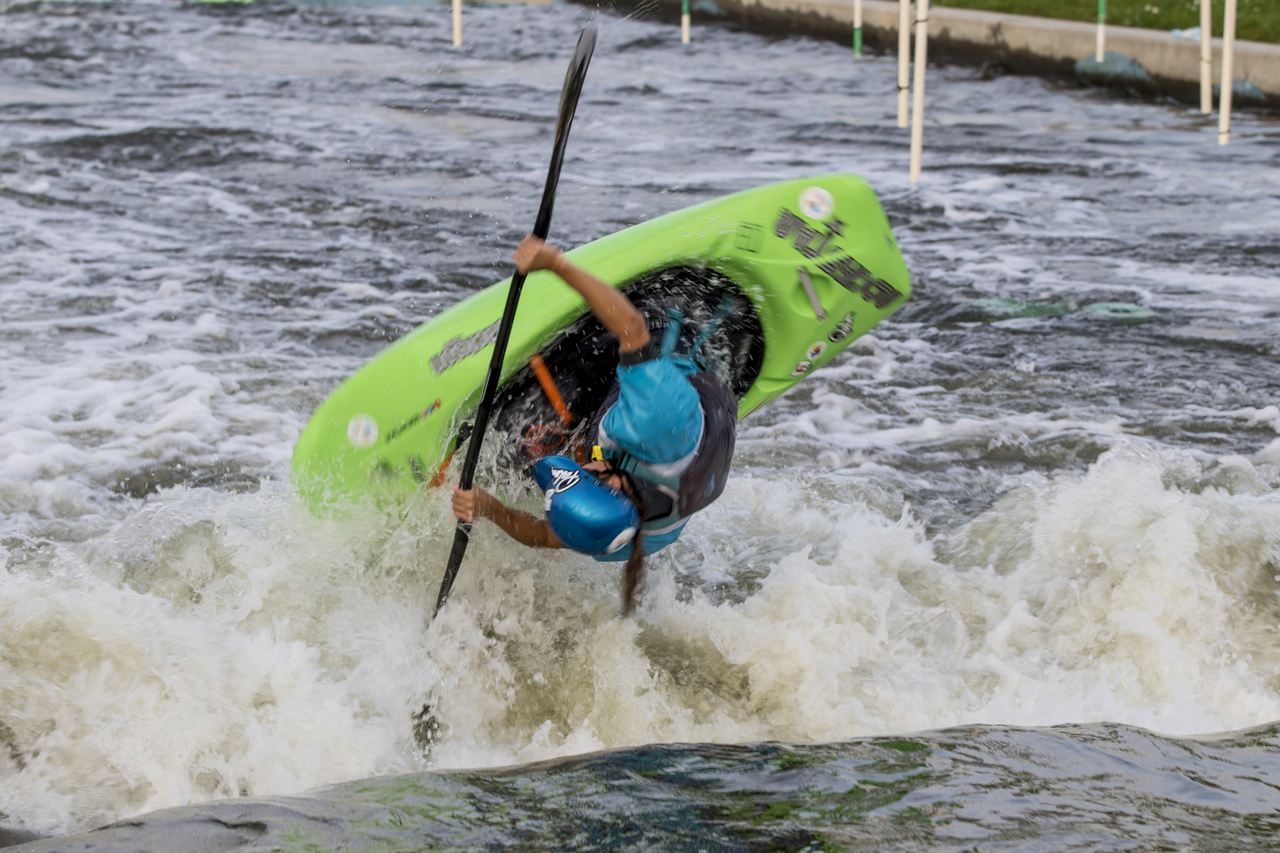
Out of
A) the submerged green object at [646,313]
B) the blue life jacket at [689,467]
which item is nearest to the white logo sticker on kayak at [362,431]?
the submerged green object at [646,313]

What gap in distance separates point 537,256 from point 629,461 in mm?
565

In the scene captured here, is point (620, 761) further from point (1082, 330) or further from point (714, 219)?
point (1082, 330)

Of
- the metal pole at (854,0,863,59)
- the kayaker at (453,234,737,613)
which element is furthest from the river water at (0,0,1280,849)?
the metal pole at (854,0,863,59)

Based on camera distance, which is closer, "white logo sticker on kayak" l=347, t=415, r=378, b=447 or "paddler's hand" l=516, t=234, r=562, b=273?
"paddler's hand" l=516, t=234, r=562, b=273

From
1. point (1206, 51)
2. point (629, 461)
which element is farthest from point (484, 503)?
point (1206, 51)

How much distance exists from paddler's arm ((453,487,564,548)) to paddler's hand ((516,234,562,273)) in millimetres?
652

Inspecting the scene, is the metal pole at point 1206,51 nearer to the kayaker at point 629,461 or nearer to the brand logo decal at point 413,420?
the kayaker at point 629,461

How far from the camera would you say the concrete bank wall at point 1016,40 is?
13.2 metres

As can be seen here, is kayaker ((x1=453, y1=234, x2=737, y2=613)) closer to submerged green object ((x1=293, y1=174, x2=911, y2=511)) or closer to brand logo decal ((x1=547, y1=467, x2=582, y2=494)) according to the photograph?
brand logo decal ((x1=547, y1=467, x2=582, y2=494))

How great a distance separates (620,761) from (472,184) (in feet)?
27.1

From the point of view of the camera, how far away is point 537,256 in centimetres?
357

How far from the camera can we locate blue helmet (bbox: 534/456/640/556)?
3.62 metres

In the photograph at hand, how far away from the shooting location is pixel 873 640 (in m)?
4.41

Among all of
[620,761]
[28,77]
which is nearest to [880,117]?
[28,77]
